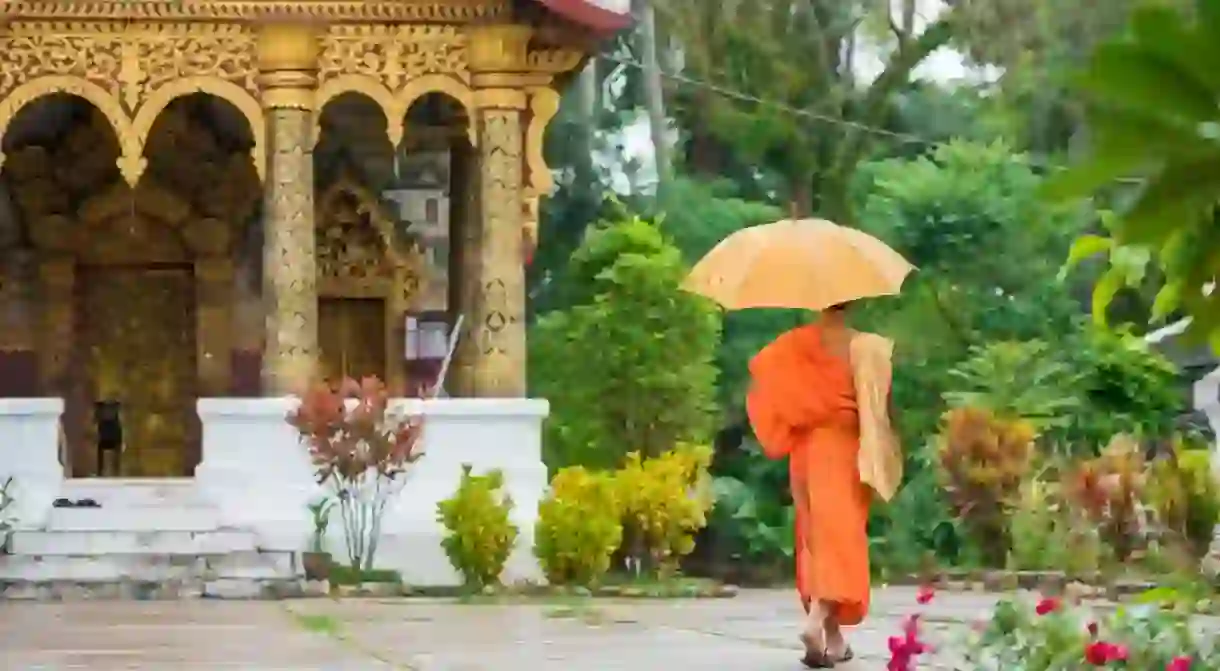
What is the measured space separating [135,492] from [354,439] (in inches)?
93.5

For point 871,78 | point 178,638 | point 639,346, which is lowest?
point 178,638

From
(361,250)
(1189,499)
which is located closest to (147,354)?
(361,250)

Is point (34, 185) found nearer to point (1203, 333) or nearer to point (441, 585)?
point (441, 585)

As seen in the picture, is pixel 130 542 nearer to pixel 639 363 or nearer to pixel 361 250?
pixel 361 250

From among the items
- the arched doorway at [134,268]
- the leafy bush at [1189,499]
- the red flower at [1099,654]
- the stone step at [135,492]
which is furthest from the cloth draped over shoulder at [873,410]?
the arched doorway at [134,268]

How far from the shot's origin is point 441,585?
1627 centimetres

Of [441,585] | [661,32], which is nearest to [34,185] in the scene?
[441,585]

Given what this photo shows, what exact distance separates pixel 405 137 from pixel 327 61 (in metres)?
3.40

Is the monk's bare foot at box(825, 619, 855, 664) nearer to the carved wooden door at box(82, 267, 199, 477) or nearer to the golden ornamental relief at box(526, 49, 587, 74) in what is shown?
the golden ornamental relief at box(526, 49, 587, 74)

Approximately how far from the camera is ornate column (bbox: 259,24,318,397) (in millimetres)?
16906

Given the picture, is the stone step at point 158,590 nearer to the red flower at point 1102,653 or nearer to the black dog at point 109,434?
the black dog at point 109,434

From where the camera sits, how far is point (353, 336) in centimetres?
2112

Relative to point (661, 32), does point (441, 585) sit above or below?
below

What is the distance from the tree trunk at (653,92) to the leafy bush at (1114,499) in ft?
52.4
